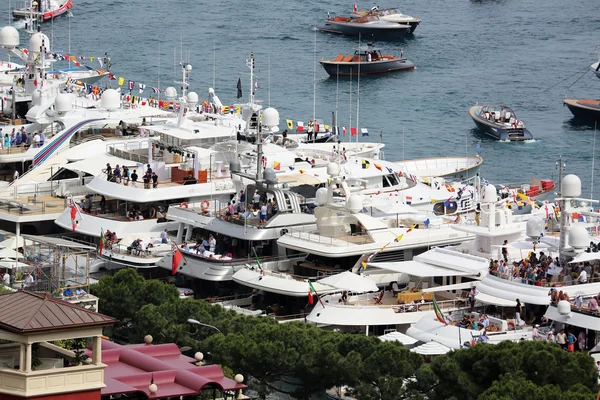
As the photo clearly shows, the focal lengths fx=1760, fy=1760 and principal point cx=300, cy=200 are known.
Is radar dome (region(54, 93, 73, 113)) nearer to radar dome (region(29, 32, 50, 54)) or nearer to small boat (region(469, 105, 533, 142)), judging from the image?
radar dome (region(29, 32, 50, 54))

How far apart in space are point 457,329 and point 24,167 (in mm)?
26840

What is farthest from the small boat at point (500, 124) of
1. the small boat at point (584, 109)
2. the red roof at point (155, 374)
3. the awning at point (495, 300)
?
the red roof at point (155, 374)

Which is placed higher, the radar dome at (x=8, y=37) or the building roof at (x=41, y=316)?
the building roof at (x=41, y=316)

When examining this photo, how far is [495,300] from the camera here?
52.8 meters

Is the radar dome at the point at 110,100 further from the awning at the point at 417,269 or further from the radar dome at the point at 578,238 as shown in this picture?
the radar dome at the point at 578,238

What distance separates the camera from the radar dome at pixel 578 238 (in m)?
53.4

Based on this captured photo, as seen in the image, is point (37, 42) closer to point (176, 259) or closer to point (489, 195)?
point (176, 259)

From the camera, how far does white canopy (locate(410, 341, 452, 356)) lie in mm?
49938

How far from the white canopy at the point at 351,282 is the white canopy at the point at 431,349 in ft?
16.4

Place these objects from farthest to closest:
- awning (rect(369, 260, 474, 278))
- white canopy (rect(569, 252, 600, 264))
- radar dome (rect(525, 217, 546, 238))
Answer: radar dome (rect(525, 217, 546, 238)) < awning (rect(369, 260, 474, 278)) < white canopy (rect(569, 252, 600, 264))

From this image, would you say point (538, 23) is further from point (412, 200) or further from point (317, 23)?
point (412, 200)

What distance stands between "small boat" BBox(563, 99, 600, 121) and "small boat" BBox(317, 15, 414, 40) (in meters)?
34.8

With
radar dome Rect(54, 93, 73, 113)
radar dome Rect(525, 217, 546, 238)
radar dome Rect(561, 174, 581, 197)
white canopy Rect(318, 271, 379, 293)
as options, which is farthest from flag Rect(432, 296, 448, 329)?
radar dome Rect(54, 93, 73, 113)

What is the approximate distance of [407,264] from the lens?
2237 inches
